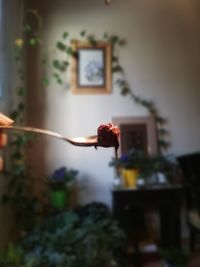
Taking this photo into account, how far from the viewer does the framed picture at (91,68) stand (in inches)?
141

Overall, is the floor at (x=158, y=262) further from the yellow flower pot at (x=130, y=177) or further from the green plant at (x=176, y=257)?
the yellow flower pot at (x=130, y=177)

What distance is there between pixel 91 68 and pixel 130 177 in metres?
1.13

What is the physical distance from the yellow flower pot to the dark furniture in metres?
0.09

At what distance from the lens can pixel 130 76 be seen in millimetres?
3662

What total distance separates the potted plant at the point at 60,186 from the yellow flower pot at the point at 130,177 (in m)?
0.47

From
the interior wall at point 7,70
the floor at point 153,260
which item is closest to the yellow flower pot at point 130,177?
the floor at point 153,260

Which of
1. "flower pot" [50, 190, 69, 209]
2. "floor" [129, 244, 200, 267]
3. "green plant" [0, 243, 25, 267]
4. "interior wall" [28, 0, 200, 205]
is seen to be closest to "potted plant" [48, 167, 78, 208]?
"flower pot" [50, 190, 69, 209]

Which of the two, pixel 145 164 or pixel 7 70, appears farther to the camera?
pixel 145 164

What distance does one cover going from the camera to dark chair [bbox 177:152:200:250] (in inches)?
130

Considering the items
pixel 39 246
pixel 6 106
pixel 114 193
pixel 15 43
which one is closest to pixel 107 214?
pixel 114 193

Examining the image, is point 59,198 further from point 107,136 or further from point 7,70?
point 107,136

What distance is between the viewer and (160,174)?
11.2 ft

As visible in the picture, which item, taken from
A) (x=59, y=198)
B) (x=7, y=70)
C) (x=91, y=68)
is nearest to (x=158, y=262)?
(x=59, y=198)

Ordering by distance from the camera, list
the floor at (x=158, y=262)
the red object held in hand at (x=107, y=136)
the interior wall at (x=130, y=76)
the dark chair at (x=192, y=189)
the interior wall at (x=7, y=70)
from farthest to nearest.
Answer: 1. the interior wall at (x=130, y=76)
2. the dark chair at (x=192, y=189)
3. the floor at (x=158, y=262)
4. the interior wall at (x=7, y=70)
5. the red object held in hand at (x=107, y=136)
